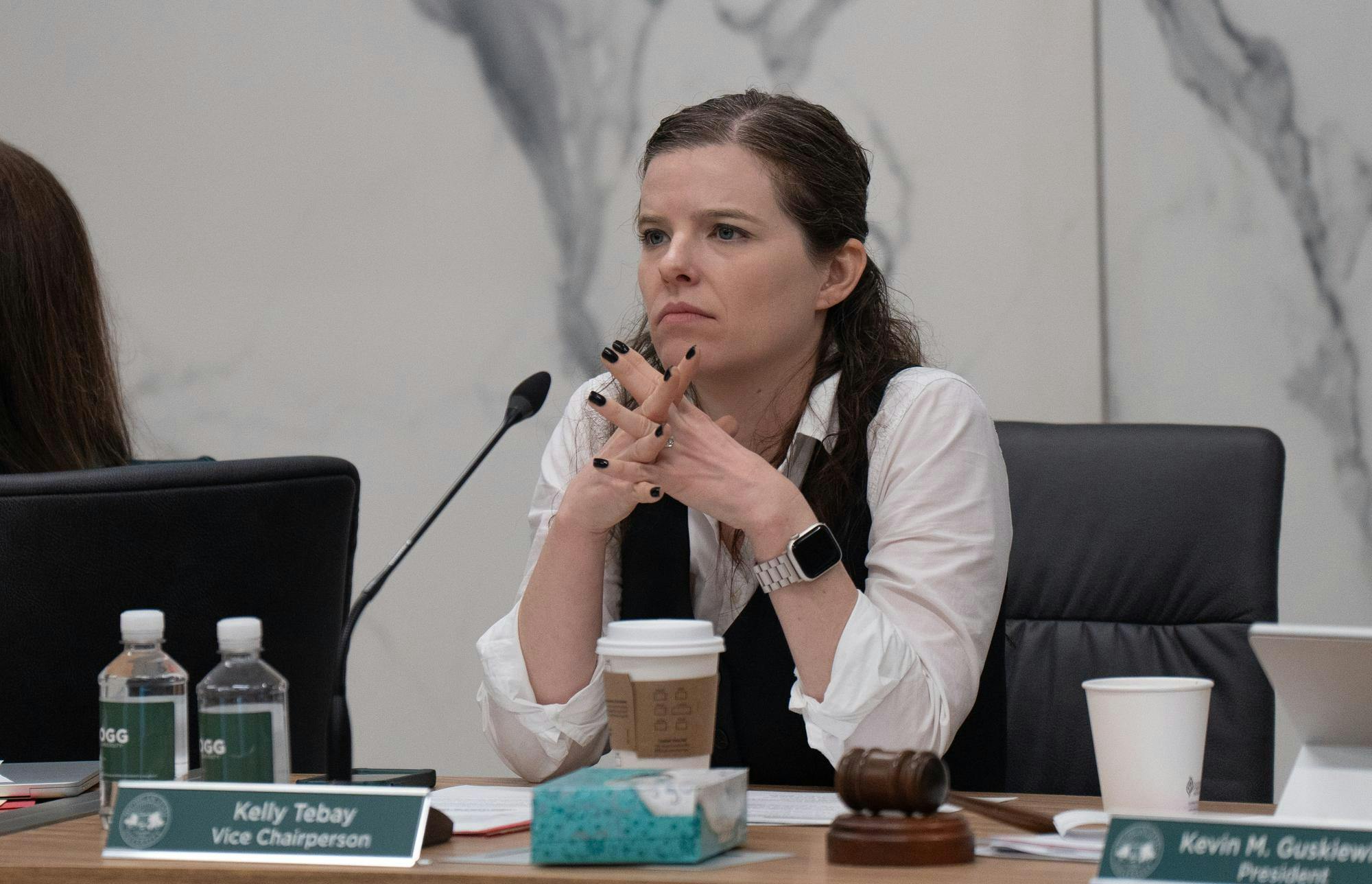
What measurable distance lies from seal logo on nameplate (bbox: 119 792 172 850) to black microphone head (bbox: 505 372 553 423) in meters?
0.38

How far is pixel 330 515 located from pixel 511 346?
46.9 inches

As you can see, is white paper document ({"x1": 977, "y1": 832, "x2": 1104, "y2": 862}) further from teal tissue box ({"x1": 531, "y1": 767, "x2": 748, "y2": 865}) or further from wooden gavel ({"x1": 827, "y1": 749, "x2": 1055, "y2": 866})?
teal tissue box ({"x1": 531, "y1": 767, "x2": 748, "y2": 865})

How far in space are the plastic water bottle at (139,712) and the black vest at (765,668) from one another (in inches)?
23.6

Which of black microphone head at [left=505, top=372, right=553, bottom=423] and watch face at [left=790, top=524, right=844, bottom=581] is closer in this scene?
black microphone head at [left=505, top=372, right=553, bottom=423]

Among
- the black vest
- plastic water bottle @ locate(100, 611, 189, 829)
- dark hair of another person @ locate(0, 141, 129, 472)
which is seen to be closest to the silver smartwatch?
the black vest

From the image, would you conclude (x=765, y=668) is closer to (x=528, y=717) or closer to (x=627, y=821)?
(x=528, y=717)

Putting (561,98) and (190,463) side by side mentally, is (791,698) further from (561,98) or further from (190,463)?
(561,98)

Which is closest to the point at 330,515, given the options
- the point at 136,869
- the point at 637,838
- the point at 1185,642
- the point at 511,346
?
the point at 136,869

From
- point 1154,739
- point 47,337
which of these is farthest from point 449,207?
point 1154,739

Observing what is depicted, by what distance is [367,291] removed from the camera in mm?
2666

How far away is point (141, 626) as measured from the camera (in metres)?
1.11

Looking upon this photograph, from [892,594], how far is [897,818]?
0.57 metres

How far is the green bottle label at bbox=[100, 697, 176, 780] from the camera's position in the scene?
1.13 metres

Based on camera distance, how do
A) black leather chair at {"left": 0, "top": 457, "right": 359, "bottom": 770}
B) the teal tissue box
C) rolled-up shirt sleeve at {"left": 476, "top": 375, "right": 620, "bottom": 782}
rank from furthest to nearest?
rolled-up shirt sleeve at {"left": 476, "top": 375, "right": 620, "bottom": 782} → black leather chair at {"left": 0, "top": 457, "right": 359, "bottom": 770} → the teal tissue box
